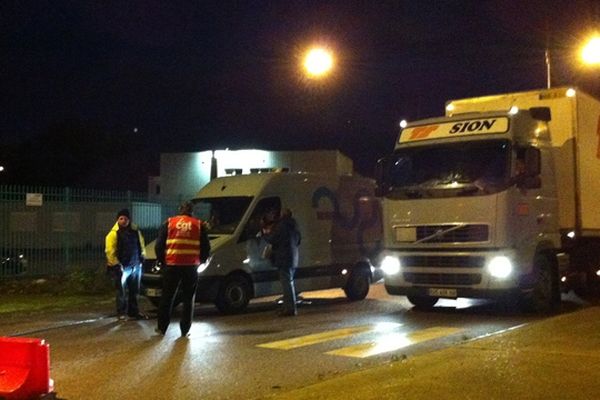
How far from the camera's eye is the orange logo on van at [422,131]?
503 inches

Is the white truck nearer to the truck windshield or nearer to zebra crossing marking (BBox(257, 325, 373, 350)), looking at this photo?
the truck windshield

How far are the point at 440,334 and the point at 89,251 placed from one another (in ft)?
37.2

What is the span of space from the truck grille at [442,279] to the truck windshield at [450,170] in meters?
1.29

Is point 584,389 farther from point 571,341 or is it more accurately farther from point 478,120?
point 478,120

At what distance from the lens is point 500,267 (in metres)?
11.7

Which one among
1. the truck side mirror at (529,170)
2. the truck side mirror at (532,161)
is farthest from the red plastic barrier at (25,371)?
the truck side mirror at (532,161)

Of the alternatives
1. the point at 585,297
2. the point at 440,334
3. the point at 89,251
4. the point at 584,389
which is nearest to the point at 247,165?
the point at 89,251

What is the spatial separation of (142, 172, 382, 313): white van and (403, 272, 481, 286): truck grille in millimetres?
2515

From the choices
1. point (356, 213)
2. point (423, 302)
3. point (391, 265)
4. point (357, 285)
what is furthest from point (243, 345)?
point (356, 213)

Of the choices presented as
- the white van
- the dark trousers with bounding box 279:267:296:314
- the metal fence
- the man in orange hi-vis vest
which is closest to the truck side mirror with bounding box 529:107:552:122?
the white van

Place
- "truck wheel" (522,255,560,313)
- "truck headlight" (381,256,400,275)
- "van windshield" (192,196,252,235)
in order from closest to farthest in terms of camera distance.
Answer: "truck wheel" (522,255,560,313)
"truck headlight" (381,256,400,275)
"van windshield" (192,196,252,235)

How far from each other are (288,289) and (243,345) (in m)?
3.05

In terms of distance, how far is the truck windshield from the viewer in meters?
11.8

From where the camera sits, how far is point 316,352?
30.2 ft
